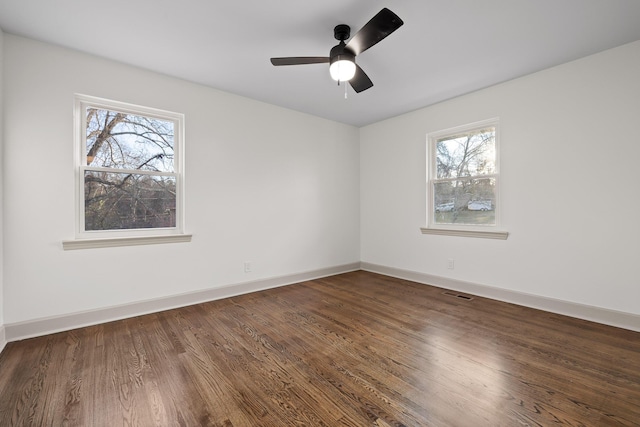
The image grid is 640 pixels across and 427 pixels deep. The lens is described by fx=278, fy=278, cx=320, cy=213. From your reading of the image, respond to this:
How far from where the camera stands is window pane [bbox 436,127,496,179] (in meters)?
3.53

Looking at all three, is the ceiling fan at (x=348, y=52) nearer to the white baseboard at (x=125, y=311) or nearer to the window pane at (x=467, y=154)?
the window pane at (x=467, y=154)

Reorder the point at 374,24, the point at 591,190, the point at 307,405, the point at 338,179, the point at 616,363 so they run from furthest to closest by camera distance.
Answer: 1. the point at 338,179
2. the point at 591,190
3. the point at 616,363
4. the point at 374,24
5. the point at 307,405

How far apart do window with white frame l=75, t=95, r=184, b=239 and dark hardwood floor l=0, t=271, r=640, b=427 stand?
994 millimetres

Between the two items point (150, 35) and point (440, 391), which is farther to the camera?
point (150, 35)

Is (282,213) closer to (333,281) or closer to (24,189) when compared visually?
(333,281)

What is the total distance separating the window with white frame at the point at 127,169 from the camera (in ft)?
8.86

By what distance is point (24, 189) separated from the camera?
94.3 inches

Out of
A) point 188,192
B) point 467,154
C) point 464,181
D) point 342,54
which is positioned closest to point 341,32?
point 342,54

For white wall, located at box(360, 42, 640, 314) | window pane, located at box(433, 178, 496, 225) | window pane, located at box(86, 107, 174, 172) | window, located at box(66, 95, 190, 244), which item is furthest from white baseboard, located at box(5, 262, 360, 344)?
Answer: white wall, located at box(360, 42, 640, 314)

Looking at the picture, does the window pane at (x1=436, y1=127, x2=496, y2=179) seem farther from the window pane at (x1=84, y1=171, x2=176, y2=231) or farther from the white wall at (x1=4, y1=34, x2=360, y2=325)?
the window pane at (x1=84, y1=171, x2=176, y2=231)

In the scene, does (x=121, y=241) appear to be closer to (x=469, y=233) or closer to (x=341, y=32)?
(x=341, y=32)

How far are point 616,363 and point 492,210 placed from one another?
1.87 meters

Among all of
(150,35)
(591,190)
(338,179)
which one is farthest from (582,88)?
(150,35)

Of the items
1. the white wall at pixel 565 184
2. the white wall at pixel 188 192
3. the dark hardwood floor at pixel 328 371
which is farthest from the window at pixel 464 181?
the white wall at pixel 188 192
